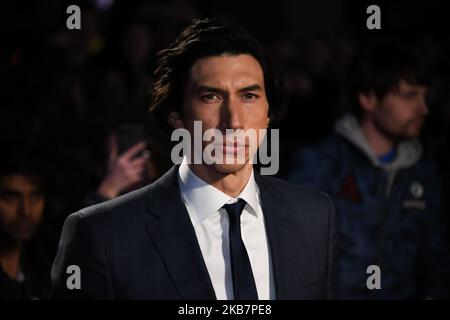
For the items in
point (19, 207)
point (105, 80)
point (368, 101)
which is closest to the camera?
point (19, 207)

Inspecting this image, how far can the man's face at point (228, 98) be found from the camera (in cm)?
320

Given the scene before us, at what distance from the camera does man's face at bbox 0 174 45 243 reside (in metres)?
4.76

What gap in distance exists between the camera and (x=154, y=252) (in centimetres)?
313

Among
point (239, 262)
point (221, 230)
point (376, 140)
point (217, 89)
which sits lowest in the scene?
point (239, 262)

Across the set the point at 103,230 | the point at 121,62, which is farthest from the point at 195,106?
the point at 121,62

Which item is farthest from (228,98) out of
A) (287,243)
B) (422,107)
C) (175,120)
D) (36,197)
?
(422,107)

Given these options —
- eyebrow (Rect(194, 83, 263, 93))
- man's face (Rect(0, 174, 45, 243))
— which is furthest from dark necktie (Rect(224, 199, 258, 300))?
man's face (Rect(0, 174, 45, 243))

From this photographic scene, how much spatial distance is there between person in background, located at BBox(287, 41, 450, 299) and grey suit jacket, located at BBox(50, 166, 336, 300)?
5.87 ft

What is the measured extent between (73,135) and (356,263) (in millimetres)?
2540

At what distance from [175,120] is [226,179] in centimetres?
38

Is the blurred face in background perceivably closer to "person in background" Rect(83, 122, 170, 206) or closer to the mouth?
"person in background" Rect(83, 122, 170, 206)

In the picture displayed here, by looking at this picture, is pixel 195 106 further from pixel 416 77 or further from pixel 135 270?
pixel 416 77

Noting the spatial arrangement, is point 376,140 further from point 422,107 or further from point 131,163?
point 131,163

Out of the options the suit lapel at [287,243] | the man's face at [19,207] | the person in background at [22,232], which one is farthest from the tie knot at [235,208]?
the man's face at [19,207]
